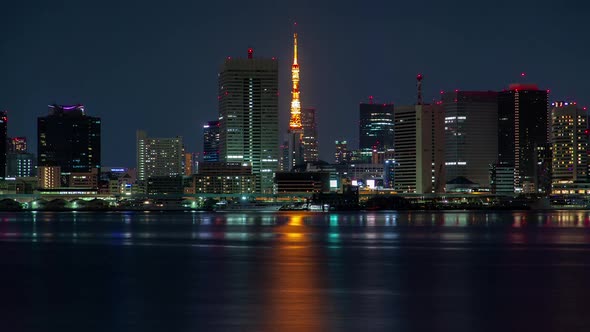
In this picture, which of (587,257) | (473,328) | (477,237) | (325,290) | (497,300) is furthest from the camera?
(477,237)

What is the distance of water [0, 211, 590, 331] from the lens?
25219 mm

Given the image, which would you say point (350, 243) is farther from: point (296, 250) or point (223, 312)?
point (223, 312)

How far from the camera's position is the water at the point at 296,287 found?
82.7 ft

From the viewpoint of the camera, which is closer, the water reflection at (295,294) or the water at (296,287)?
the water reflection at (295,294)

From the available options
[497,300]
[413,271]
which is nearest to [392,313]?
[497,300]

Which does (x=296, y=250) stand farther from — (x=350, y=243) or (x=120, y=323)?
(x=120, y=323)

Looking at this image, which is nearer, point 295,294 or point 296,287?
point 295,294

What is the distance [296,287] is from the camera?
108ft

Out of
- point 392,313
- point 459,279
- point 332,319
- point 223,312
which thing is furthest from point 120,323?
point 459,279

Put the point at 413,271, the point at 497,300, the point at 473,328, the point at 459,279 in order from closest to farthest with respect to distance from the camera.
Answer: the point at 473,328 → the point at 497,300 → the point at 459,279 → the point at 413,271

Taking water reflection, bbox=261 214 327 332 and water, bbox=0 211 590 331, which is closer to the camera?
water reflection, bbox=261 214 327 332

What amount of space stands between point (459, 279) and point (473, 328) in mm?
12148

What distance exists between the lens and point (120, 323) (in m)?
24.9

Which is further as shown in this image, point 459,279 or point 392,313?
point 459,279
